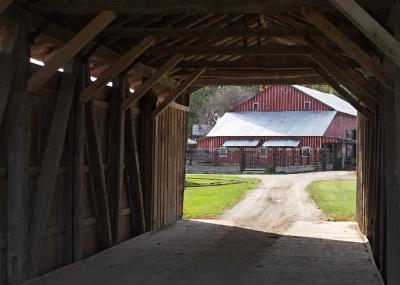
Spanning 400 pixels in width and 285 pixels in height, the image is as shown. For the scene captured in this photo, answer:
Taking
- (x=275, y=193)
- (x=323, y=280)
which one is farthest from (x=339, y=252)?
(x=275, y=193)

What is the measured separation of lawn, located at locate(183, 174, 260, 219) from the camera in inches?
673

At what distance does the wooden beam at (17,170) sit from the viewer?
7.12 meters

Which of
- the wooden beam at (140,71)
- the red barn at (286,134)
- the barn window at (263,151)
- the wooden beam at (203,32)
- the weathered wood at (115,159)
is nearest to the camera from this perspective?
the wooden beam at (203,32)

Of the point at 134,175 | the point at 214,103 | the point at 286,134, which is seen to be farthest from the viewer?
the point at 214,103

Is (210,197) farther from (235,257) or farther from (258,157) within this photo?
(258,157)

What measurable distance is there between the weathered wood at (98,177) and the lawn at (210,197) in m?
6.04

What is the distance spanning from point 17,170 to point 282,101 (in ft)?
151

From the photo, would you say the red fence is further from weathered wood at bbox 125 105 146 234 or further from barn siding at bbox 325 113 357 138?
weathered wood at bbox 125 105 146 234

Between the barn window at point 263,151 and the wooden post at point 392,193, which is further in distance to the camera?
the barn window at point 263,151

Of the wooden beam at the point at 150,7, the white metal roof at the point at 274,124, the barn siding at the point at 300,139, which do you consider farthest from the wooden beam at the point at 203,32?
the barn siding at the point at 300,139

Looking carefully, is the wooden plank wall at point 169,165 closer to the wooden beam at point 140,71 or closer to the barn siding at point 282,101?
the wooden beam at point 140,71

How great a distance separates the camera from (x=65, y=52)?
741 centimetres

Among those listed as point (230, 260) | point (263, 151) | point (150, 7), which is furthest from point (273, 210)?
point (263, 151)

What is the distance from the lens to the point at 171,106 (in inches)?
558
